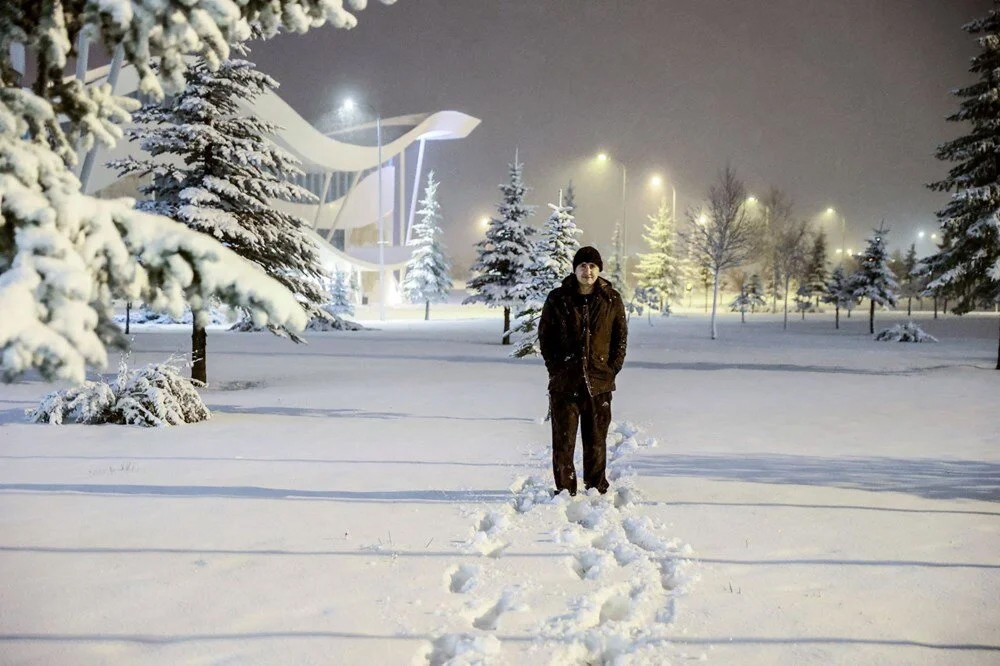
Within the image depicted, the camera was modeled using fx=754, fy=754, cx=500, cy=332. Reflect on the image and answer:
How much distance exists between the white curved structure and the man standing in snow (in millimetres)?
47821

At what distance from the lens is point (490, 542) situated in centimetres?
509

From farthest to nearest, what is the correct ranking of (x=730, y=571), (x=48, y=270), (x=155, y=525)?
1. (x=155, y=525)
2. (x=730, y=571)
3. (x=48, y=270)

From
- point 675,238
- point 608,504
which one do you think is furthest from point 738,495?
point 675,238

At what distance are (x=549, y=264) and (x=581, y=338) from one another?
13.6 metres

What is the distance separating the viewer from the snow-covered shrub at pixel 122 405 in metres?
9.93

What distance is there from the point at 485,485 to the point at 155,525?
107 inches

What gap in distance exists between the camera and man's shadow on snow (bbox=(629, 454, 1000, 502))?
6.84m

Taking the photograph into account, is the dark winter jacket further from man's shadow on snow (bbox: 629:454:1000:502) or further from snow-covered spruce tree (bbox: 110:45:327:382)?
snow-covered spruce tree (bbox: 110:45:327:382)

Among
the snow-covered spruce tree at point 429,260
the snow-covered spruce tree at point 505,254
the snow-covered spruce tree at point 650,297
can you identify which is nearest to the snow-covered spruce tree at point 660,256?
the snow-covered spruce tree at point 650,297

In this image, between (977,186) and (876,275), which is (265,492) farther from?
(876,275)

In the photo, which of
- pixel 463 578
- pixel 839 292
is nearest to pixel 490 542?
pixel 463 578

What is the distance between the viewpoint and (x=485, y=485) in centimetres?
680

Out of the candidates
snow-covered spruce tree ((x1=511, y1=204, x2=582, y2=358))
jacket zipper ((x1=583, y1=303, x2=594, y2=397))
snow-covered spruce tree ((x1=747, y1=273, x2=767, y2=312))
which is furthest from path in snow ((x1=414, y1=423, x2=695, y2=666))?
snow-covered spruce tree ((x1=747, y1=273, x2=767, y2=312))

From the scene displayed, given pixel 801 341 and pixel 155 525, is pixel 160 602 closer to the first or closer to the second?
pixel 155 525
